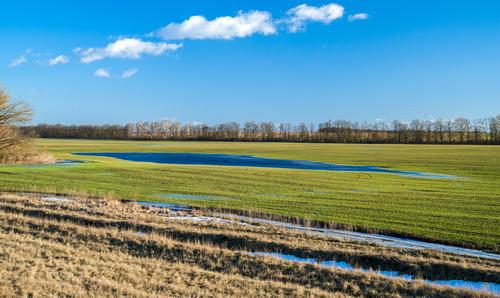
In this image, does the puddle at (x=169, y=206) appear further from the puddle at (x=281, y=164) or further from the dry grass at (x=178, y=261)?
the puddle at (x=281, y=164)

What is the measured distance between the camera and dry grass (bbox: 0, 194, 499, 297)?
11180 millimetres

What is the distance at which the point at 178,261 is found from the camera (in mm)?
14070

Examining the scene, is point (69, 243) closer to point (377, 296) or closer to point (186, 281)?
point (186, 281)

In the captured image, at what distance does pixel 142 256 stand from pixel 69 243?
3.05 meters

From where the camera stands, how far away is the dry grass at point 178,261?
1118 cm

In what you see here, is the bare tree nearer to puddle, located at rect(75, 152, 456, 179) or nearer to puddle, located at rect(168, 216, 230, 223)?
puddle, located at rect(75, 152, 456, 179)

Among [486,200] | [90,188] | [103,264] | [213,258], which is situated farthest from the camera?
[90,188]

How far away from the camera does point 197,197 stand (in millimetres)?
28922

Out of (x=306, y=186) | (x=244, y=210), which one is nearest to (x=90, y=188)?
(x=244, y=210)

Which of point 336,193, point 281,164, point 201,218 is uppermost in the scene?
point 201,218

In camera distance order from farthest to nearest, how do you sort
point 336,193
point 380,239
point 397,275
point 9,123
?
point 9,123
point 336,193
point 380,239
point 397,275

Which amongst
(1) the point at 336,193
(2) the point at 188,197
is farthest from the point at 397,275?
(1) the point at 336,193

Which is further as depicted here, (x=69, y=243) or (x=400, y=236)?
(x=400, y=236)

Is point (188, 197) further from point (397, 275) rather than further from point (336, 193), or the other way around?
point (397, 275)
